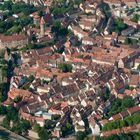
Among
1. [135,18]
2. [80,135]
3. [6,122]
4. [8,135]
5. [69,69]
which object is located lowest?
[135,18]

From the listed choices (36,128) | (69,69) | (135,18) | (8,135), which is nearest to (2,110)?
(8,135)

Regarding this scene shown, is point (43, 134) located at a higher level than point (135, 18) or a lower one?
higher

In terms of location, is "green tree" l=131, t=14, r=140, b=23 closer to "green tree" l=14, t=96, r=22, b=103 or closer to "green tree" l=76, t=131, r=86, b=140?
"green tree" l=14, t=96, r=22, b=103

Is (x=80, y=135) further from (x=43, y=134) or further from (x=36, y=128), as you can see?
(x=36, y=128)

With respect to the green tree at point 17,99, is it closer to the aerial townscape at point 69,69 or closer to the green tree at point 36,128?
the aerial townscape at point 69,69

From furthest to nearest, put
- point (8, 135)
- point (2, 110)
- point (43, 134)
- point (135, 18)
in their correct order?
point (135, 18)
point (2, 110)
point (8, 135)
point (43, 134)

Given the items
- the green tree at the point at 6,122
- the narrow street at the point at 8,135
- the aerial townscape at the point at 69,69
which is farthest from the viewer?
the green tree at the point at 6,122

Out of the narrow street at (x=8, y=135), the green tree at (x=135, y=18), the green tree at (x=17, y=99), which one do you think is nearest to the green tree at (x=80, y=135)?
the narrow street at (x=8, y=135)

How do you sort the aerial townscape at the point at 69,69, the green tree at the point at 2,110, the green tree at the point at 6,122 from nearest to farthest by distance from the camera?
the aerial townscape at the point at 69,69 < the green tree at the point at 6,122 < the green tree at the point at 2,110
